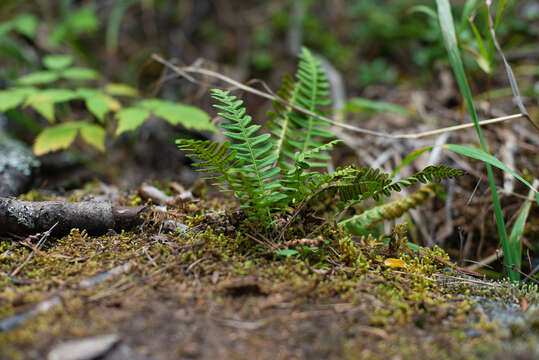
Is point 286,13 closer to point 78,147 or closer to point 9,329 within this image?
point 78,147

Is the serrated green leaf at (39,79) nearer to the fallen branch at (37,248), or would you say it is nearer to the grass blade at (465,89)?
the fallen branch at (37,248)

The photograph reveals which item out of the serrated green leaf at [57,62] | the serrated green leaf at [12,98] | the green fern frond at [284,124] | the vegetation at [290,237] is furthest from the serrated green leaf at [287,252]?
the serrated green leaf at [57,62]

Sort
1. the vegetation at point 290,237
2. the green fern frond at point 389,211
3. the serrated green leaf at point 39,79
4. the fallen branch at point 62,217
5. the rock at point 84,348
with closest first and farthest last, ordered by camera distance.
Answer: the rock at point 84,348 < the vegetation at point 290,237 < the fallen branch at point 62,217 < the green fern frond at point 389,211 < the serrated green leaf at point 39,79

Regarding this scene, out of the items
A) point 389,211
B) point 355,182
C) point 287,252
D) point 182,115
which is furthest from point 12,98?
point 389,211

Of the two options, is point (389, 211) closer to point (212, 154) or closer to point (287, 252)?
point (287, 252)

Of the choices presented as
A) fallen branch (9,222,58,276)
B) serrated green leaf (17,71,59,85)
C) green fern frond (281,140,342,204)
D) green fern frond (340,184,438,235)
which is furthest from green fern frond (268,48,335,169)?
serrated green leaf (17,71,59,85)

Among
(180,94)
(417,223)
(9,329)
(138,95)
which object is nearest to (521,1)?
(417,223)
